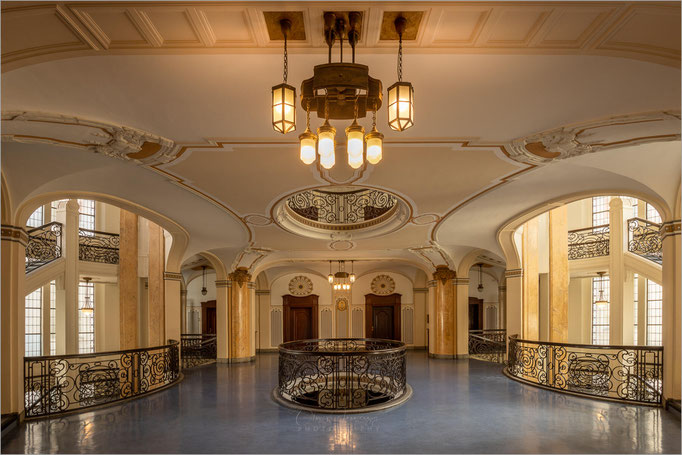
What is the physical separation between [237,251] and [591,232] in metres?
11.1

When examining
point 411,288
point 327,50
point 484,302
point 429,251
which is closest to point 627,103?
point 327,50

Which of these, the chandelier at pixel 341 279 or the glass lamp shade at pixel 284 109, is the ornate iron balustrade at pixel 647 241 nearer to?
the chandelier at pixel 341 279

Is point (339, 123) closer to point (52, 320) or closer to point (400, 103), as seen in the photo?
point (400, 103)

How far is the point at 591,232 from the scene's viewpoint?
587 inches

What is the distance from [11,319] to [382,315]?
51.3 ft

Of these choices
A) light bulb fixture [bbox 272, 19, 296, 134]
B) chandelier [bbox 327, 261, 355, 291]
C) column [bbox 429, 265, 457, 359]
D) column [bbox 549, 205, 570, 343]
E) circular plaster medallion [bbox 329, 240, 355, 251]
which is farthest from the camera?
chandelier [bbox 327, 261, 355, 291]

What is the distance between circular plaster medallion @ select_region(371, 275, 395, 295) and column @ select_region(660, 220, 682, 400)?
43.9 ft

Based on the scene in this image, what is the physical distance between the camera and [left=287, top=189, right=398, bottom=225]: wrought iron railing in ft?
39.6

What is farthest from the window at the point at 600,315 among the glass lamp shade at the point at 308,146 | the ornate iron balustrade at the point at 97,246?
A: the ornate iron balustrade at the point at 97,246

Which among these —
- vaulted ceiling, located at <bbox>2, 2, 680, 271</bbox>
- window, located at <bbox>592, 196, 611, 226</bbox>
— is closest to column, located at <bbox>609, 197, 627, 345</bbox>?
window, located at <bbox>592, 196, 611, 226</bbox>

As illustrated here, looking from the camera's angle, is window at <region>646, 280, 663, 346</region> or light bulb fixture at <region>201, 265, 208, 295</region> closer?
window at <region>646, 280, 663, 346</region>

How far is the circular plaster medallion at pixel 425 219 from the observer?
387 inches

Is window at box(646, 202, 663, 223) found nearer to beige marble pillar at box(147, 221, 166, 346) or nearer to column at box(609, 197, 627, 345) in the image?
column at box(609, 197, 627, 345)

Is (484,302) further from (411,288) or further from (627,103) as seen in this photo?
(627,103)
